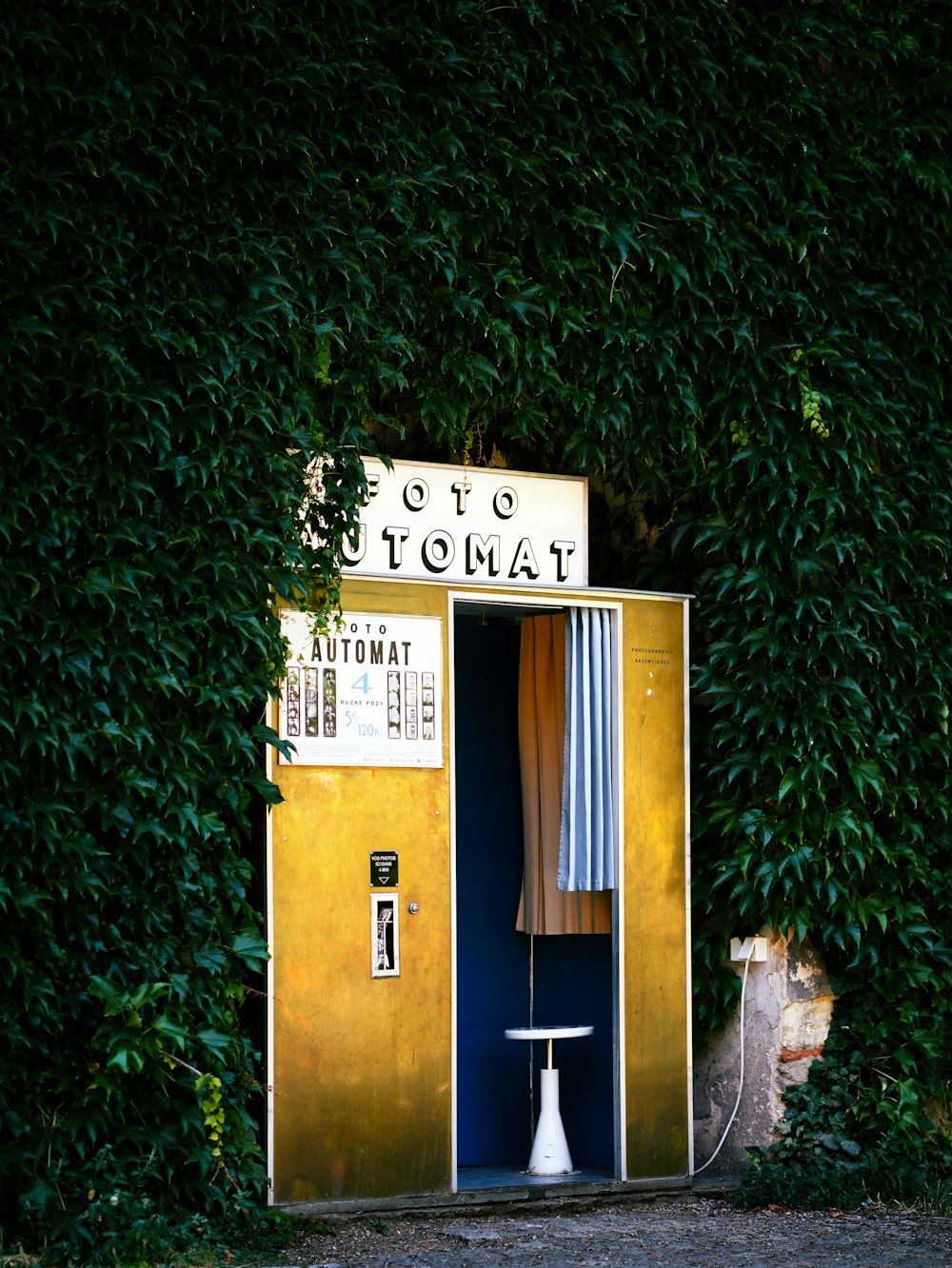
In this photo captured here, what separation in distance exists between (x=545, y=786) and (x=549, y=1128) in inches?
60.4

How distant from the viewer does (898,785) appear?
25.4 feet

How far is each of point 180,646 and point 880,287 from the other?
3.82 meters

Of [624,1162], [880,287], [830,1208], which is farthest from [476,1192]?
[880,287]

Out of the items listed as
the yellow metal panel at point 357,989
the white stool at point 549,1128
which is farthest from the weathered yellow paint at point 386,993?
the white stool at point 549,1128

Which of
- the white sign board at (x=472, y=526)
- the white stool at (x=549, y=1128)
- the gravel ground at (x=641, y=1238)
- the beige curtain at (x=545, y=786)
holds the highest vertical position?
the white sign board at (x=472, y=526)

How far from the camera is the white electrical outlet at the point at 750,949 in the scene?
24.7ft

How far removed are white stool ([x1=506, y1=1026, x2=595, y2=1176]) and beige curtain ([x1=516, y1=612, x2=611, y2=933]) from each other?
1.88ft

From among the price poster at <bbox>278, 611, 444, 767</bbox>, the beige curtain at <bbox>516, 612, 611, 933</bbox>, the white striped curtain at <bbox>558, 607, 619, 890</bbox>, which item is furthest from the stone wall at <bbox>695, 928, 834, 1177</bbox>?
the price poster at <bbox>278, 611, 444, 767</bbox>

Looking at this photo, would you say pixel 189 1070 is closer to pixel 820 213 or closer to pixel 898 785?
pixel 898 785

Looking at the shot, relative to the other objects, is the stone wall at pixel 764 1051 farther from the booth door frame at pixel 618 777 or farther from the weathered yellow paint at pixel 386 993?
the booth door frame at pixel 618 777

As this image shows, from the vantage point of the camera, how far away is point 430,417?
6.97 metres

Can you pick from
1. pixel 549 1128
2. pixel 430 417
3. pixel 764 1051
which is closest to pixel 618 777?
pixel 764 1051

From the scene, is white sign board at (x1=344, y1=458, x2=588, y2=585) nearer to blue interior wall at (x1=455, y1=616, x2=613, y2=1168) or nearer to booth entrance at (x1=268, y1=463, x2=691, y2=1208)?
booth entrance at (x1=268, y1=463, x2=691, y2=1208)

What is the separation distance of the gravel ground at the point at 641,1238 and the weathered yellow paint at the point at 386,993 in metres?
0.22
